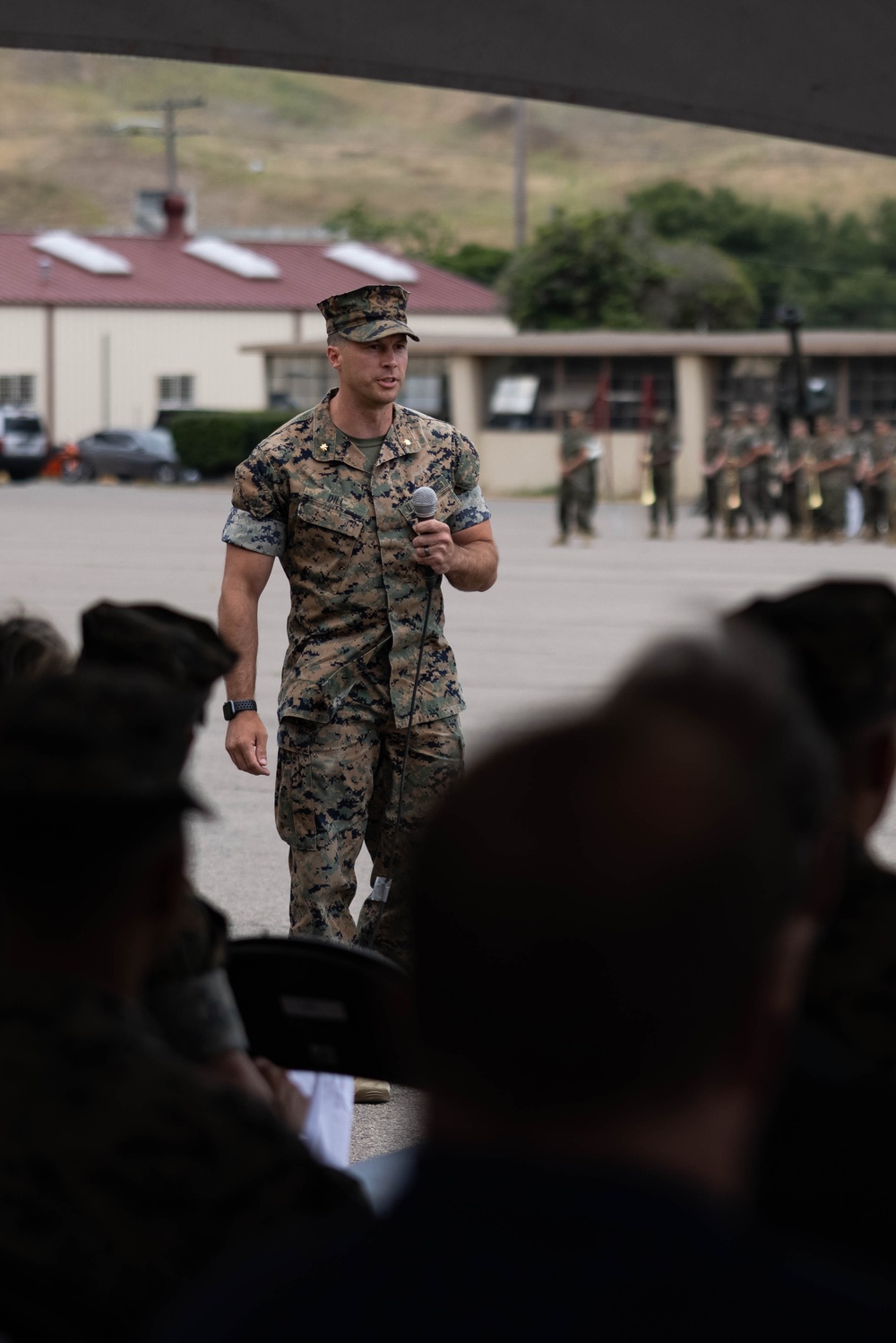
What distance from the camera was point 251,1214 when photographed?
4.80 feet

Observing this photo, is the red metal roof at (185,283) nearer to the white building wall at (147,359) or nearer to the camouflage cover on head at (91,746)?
the white building wall at (147,359)

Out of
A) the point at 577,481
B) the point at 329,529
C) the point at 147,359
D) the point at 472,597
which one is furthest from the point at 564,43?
the point at 147,359

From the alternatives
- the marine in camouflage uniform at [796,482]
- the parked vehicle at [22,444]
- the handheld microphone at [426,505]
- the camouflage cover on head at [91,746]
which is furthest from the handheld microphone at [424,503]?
the parked vehicle at [22,444]

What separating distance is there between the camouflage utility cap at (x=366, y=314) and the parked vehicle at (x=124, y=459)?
4243 cm

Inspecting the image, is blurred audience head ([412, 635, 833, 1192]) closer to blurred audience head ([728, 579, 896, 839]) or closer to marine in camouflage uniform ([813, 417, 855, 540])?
blurred audience head ([728, 579, 896, 839])

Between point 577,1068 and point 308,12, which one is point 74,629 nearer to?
point 308,12

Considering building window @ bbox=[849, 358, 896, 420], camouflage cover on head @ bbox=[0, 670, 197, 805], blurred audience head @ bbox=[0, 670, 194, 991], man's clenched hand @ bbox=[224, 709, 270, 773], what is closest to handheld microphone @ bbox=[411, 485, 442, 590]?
man's clenched hand @ bbox=[224, 709, 270, 773]

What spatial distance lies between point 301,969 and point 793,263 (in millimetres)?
106192

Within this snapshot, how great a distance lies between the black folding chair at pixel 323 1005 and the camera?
227cm

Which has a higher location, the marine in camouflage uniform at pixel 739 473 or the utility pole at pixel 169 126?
the utility pole at pixel 169 126

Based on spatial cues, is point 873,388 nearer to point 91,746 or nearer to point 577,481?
point 577,481

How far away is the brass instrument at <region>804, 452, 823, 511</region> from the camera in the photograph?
99.4 feet

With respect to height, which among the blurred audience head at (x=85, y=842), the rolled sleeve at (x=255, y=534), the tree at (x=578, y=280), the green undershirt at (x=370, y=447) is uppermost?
the tree at (x=578, y=280)

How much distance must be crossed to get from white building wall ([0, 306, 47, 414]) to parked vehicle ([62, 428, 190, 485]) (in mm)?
14879
